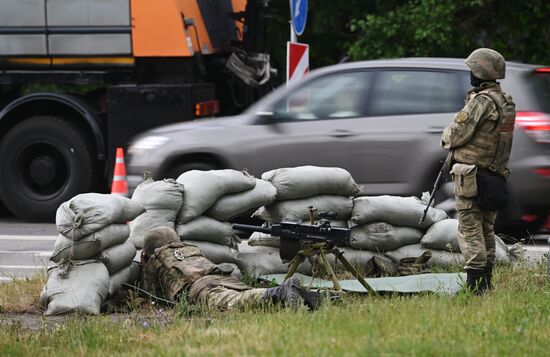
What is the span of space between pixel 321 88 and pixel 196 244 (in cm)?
301

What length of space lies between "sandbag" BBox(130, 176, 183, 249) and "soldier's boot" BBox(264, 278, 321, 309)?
169 cm

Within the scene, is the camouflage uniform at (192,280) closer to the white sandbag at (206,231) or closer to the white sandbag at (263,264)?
the white sandbag at (206,231)

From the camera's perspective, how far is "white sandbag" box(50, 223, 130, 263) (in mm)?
8445

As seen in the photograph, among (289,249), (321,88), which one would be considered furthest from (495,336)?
(321,88)

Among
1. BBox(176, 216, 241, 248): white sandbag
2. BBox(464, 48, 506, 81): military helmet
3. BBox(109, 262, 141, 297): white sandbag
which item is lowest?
BBox(109, 262, 141, 297): white sandbag

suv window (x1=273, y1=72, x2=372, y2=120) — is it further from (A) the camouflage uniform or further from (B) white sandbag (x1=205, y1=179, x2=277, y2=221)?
(A) the camouflage uniform

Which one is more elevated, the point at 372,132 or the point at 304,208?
the point at 372,132

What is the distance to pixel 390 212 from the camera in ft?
31.6

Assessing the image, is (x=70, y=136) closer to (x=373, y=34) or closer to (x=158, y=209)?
(x=158, y=209)

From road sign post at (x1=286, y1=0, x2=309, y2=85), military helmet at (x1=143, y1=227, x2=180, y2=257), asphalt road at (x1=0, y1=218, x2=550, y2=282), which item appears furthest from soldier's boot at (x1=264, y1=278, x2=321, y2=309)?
road sign post at (x1=286, y1=0, x2=309, y2=85)

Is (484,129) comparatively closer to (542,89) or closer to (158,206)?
(158,206)

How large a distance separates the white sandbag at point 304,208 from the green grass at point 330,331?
1550 mm

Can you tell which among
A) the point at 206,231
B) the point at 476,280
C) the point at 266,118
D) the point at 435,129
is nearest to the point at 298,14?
the point at 266,118

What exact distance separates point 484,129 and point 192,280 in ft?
7.07
